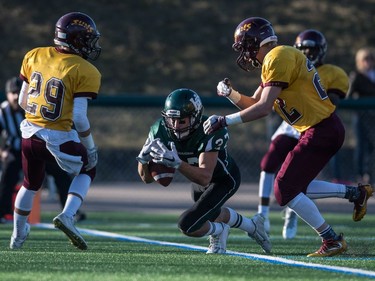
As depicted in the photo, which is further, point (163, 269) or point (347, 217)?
point (347, 217)

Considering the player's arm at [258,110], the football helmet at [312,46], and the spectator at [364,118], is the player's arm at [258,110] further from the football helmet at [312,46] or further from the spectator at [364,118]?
the spectator at [364,118]

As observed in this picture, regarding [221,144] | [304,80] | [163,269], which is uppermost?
[304,80]

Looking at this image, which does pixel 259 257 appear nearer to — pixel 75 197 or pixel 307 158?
pixel 307 158

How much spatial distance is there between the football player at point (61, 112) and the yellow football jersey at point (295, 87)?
54.3 inches

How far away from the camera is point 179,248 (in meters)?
8.38

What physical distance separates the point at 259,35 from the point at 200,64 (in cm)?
1563

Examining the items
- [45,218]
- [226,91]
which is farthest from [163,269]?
[45,218]

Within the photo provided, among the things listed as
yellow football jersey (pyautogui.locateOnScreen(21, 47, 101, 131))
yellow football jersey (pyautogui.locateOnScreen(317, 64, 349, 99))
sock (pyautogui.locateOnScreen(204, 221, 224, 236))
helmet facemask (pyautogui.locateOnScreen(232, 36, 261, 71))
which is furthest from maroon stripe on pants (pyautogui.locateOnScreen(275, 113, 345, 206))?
yellow football jersey (pyautogui.locateOnScreen(317, 64, 349, 99))

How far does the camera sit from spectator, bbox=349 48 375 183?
14391 millimetres

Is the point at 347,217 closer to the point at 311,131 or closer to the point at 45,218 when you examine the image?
the point at 45,218

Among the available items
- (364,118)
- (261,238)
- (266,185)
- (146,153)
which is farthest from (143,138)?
(146,153)

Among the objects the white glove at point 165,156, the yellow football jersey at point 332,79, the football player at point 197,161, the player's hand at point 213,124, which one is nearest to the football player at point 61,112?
the football player at point 197,161

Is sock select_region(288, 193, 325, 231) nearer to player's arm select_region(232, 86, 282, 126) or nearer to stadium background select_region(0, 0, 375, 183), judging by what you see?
player's arm select_region(232, 86, 282, 126)

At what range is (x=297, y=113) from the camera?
8000mm
